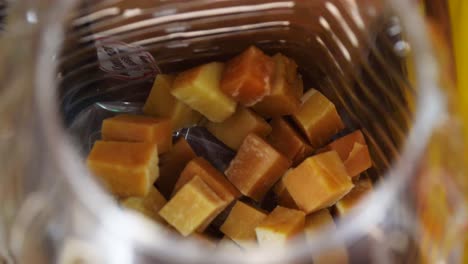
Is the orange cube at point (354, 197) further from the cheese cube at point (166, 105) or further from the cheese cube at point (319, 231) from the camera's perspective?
the cheese cube at point (166, 105)

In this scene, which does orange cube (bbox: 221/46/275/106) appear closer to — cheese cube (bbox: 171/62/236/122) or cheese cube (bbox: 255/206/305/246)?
cheese cube (bbox: 171/62/236/122)

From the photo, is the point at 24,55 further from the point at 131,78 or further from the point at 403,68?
the point at 403,68

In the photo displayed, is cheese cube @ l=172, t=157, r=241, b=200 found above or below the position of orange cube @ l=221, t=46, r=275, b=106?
below

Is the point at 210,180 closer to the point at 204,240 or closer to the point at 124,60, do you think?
the point at 204,240

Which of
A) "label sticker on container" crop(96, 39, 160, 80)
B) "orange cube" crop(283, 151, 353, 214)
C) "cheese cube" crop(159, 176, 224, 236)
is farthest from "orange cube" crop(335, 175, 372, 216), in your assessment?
"label sticker on container" crop(96, 39, 160, 80)

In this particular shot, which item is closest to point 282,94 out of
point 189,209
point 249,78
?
point 249,78

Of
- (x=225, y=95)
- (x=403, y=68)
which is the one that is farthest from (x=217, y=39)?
(x=403, y=68)

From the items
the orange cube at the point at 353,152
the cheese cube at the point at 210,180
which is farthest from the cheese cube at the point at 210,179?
the orange cube at the point at 353,152
